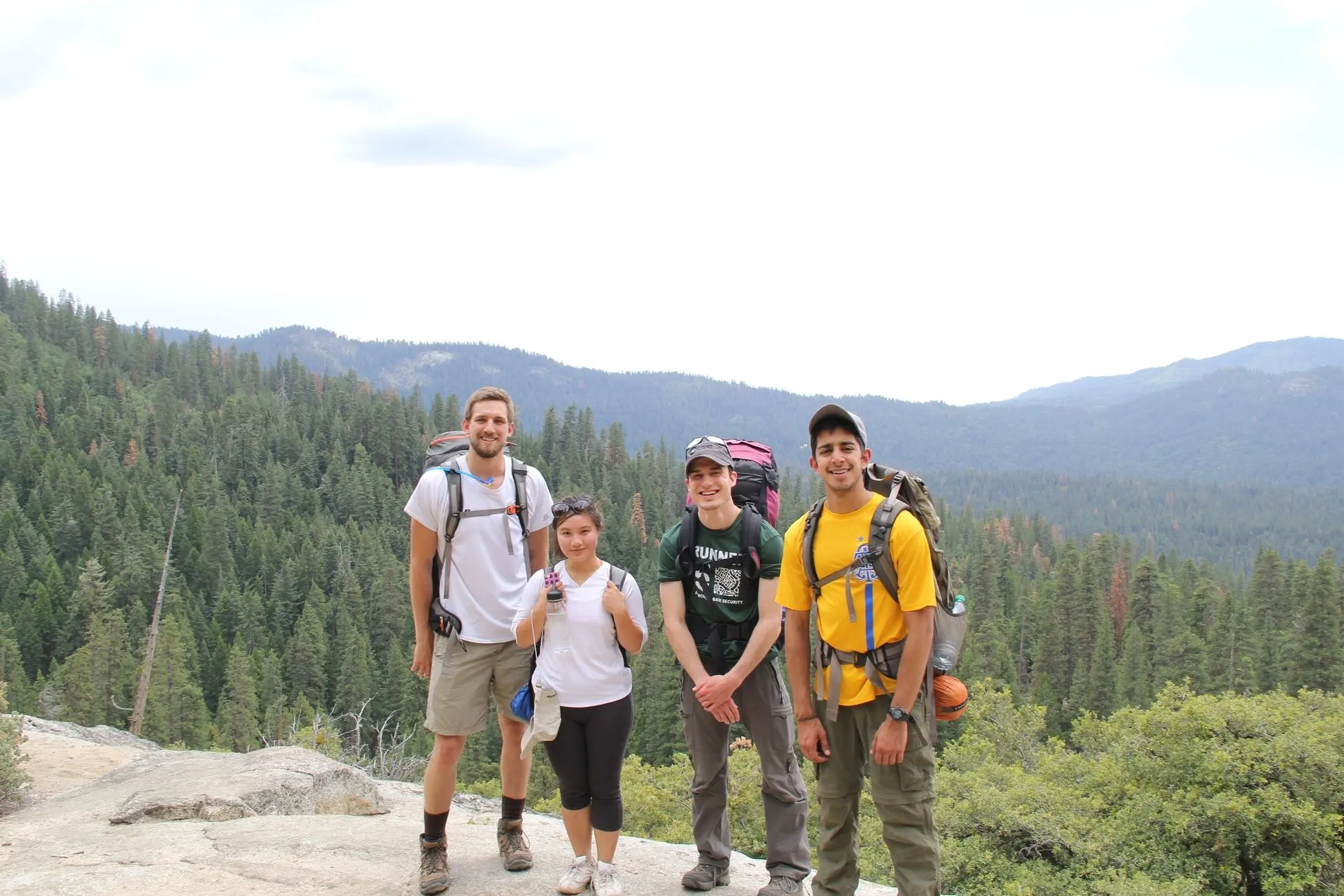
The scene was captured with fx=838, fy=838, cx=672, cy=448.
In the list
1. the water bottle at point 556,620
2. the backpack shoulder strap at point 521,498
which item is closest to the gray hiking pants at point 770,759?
the water bottle at point 556,620

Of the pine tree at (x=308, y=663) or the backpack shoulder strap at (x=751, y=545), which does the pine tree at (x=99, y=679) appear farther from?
the backpack shoulder strap at (x=751, y=545)

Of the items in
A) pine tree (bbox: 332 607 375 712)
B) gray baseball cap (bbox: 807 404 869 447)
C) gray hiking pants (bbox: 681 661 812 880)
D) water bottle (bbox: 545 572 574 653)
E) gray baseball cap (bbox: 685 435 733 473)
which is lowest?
pine tree (bbox: 332 607 375 712)

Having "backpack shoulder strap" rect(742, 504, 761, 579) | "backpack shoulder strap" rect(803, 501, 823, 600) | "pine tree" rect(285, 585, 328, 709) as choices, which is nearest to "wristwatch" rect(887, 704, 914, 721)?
"backpack shoulder strap" rect(803, 501, 823, 600)

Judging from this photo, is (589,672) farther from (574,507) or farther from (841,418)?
(841,418)

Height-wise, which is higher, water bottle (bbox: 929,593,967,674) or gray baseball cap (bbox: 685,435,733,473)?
gray baseball cap (bbox: 685,435,733,473)

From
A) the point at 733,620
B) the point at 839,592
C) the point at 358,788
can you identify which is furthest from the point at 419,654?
the point at 358,788

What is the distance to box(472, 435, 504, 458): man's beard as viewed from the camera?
5539 millimetres

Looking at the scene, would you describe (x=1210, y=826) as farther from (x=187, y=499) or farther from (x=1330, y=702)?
(x=187, y=499)

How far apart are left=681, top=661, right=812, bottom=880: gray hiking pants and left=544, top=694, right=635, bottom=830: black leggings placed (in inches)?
19.4

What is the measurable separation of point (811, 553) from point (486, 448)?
2217mm

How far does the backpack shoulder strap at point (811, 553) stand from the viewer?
493 cm

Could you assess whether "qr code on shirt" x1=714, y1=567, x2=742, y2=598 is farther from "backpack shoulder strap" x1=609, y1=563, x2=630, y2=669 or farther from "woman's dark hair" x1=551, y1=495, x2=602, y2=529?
"woman's dark hair" x1=551, y1=495, x2=602, y2=529

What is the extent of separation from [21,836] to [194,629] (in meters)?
65.9

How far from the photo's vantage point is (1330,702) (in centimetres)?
2191
